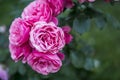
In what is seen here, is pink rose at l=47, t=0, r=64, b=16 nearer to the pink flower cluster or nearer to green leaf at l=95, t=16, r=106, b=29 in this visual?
the pink flower cluster

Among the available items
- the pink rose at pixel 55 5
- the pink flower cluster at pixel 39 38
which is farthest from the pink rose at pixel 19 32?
the pink rose at pixel 55 5

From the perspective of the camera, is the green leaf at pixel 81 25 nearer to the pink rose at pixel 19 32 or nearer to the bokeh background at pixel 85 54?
the bokeh background at pixel 85 54

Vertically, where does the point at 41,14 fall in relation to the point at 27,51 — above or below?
above

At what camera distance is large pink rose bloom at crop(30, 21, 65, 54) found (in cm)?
178

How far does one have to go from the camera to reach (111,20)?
7.47 ft

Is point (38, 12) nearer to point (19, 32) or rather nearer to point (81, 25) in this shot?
point (19, 32)

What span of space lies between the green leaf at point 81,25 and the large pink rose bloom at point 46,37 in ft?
0.90

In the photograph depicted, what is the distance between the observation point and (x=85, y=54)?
8.78ft

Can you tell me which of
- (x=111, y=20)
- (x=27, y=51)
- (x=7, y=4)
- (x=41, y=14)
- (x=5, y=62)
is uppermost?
(x=41, y=14)

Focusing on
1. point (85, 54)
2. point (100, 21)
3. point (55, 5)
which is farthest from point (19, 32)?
point (85, 54)

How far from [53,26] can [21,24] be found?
14cm

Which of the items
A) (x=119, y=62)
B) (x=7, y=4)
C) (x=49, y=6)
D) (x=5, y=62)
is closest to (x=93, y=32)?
(x=119, y=62)

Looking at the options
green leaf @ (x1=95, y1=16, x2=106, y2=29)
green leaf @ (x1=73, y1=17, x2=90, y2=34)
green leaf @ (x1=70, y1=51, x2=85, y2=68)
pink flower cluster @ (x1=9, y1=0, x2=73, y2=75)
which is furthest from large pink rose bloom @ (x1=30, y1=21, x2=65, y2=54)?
green leaf @ (x1=70, y1=51, x2=85, y2=68)

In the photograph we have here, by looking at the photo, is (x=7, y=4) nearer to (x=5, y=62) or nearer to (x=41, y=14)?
(x=5, y=62)
